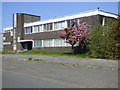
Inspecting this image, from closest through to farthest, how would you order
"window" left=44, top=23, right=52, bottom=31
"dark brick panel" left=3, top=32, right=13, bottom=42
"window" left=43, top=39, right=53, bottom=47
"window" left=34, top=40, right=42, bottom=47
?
"window" left=43, top=39, right=53, bottom=47 < "window" left=44, top=23, right=52, bottom=31 < "window" left=34, top=40, right=42, bottom=47 < "dark brick panel" left=3, top=32, right=13, bottom=42

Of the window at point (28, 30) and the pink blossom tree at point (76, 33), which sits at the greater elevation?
the window at point (28, 30)

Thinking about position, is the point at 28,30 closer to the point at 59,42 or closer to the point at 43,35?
the point at 43,35

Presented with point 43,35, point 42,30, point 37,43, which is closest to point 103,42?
point 43,35

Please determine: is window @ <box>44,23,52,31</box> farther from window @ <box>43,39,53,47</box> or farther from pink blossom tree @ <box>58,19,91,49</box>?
pink blossom tree @ <box>58,19,91,49</box>

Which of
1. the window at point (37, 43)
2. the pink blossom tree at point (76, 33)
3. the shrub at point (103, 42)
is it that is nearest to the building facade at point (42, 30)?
the window at point (37, 43)

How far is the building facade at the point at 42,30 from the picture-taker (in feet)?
88.4

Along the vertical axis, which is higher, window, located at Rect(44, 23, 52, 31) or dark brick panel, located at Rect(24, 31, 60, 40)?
window, located at Rect(44, 23, 52, 31)

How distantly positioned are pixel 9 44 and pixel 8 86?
135 feet

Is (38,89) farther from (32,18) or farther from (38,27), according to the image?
(32,18)

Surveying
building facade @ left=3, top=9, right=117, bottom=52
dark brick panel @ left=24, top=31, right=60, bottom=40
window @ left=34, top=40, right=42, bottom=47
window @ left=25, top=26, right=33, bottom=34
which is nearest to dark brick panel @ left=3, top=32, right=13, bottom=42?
building facade @ left=3, top=9, right=117, bottom=52

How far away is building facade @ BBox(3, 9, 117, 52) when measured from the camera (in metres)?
27.0

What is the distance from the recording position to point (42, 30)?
117ft

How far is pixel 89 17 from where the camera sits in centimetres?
2664

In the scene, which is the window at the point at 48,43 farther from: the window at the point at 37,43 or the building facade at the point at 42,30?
the window at the point at 37,43
